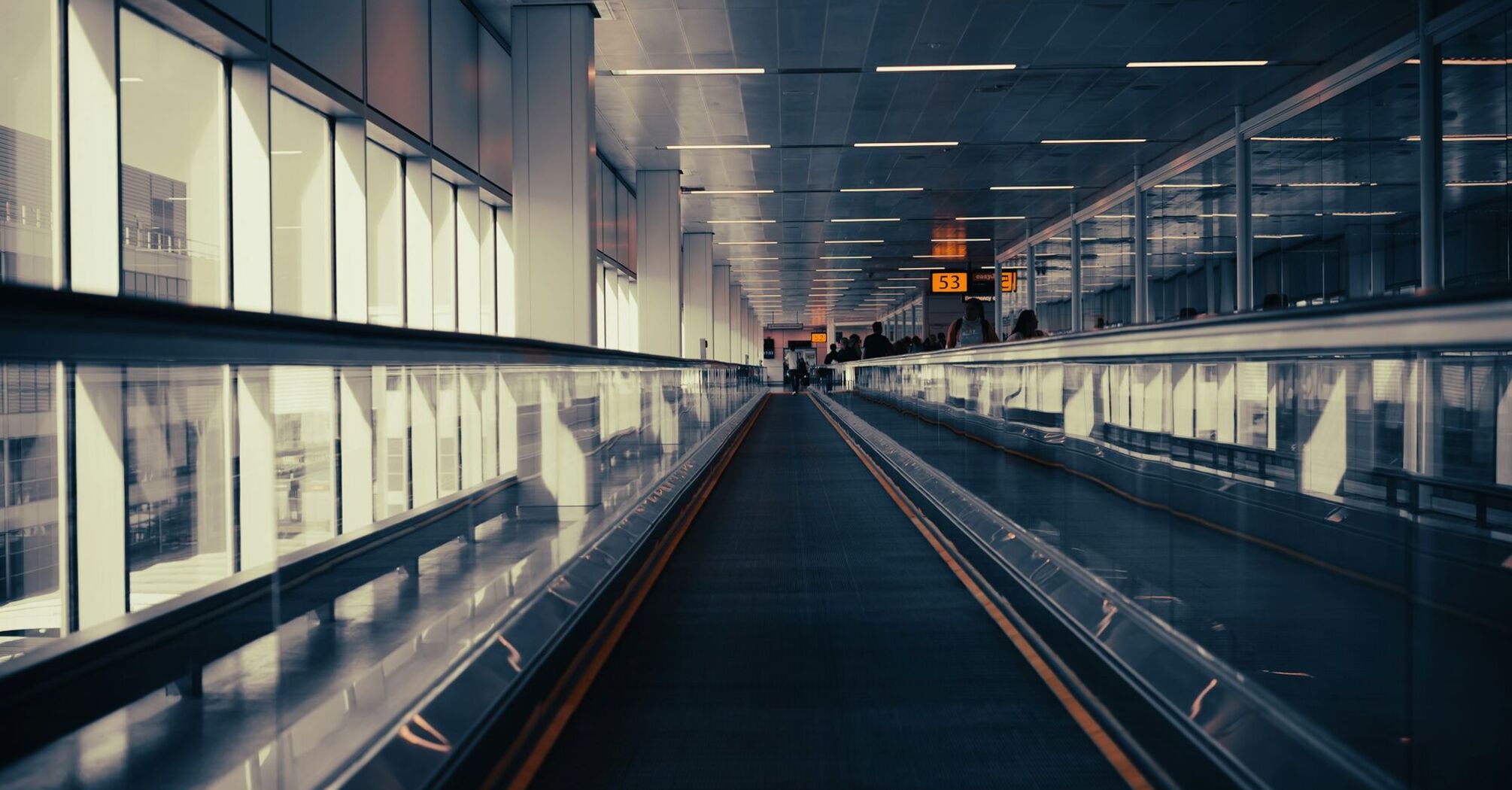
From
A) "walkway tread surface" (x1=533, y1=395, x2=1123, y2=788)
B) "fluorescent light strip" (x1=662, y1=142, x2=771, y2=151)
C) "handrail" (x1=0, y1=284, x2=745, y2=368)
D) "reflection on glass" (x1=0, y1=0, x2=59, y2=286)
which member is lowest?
"walkway tread surface" (x1=533, y1=395, x2=1123, y2=788)

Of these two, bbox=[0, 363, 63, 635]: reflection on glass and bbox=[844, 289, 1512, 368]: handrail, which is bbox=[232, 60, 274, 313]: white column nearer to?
bbox=[0, 363, 63, 635]: reflection on glass

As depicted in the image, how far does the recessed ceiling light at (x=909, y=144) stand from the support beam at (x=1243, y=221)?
18.4 feet

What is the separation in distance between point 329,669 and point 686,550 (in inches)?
165

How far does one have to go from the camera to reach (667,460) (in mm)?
10352

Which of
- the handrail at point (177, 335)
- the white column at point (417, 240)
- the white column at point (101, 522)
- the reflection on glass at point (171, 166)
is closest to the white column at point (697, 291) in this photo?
the white column at point (417, 240)

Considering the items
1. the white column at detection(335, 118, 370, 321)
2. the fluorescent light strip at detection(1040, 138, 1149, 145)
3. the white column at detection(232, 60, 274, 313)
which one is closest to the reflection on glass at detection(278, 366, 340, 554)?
the white column at detection(232, 60, 274, 313)

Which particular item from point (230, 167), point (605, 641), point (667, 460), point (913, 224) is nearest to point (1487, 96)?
point (667, 460)

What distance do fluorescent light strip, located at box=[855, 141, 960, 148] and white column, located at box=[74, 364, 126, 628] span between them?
21.1 m

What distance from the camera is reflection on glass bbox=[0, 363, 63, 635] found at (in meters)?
2.11

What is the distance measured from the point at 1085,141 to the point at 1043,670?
19.9 m

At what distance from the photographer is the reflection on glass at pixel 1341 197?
15133 mm

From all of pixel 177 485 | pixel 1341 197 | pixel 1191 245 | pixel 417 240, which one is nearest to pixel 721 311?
pixel 1191 245

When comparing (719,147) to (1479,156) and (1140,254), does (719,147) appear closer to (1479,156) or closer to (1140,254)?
(1140,254)

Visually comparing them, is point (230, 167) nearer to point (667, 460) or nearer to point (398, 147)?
point (398, 147)
